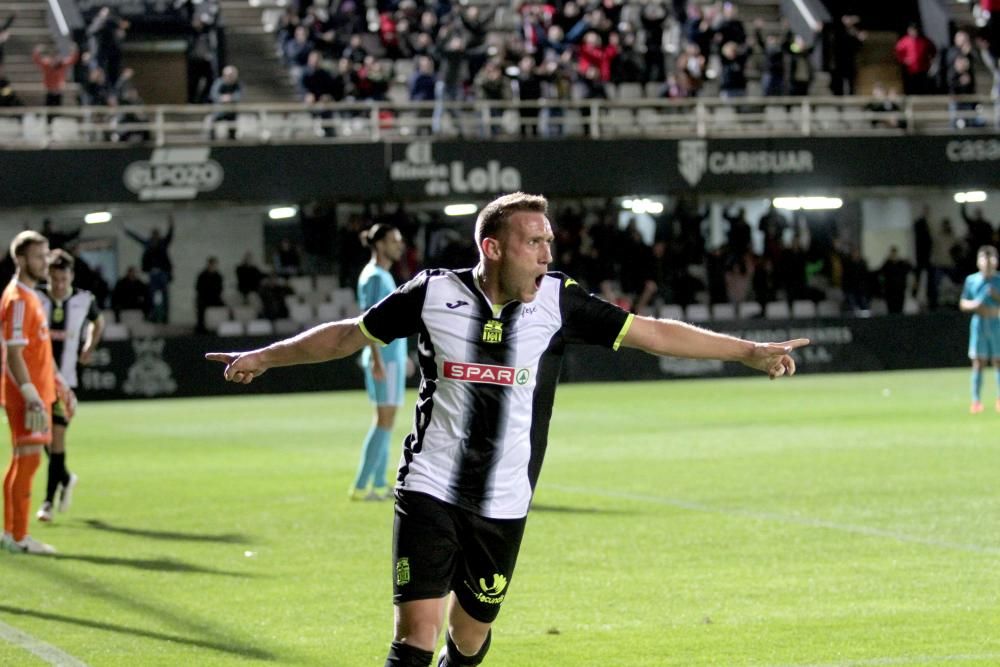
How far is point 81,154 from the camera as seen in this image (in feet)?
104

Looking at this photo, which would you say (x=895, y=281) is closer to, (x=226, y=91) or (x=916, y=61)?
(x=916, y=61)

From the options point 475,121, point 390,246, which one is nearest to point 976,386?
point 390,246

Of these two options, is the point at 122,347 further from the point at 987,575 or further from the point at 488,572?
the point at 488,572

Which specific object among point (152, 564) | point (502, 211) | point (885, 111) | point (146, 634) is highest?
point (502, 211)

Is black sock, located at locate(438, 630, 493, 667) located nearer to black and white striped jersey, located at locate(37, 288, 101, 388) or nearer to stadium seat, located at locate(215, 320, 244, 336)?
black and white striped jersey, located at locate(37, 288, 101, 388)

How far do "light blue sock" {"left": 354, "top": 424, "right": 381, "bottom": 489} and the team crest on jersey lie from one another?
7618 mm

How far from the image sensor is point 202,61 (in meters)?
34.4

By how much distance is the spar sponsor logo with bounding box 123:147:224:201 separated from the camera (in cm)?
3180

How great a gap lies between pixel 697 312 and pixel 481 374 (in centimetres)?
2952

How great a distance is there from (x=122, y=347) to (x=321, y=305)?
198 inches

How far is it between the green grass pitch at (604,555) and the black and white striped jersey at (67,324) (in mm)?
1242

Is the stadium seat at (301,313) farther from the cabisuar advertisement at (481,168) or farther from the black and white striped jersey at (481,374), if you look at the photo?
the black and white striped jersey at (481,374)

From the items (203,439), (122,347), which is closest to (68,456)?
(203,439)

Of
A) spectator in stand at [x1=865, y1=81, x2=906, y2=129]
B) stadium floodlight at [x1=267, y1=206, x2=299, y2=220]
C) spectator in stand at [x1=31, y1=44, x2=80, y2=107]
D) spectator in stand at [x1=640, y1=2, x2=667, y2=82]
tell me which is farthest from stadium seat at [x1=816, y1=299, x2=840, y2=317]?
spectator in stand at [x1=31, y1=44, x2=80, y2=107]
